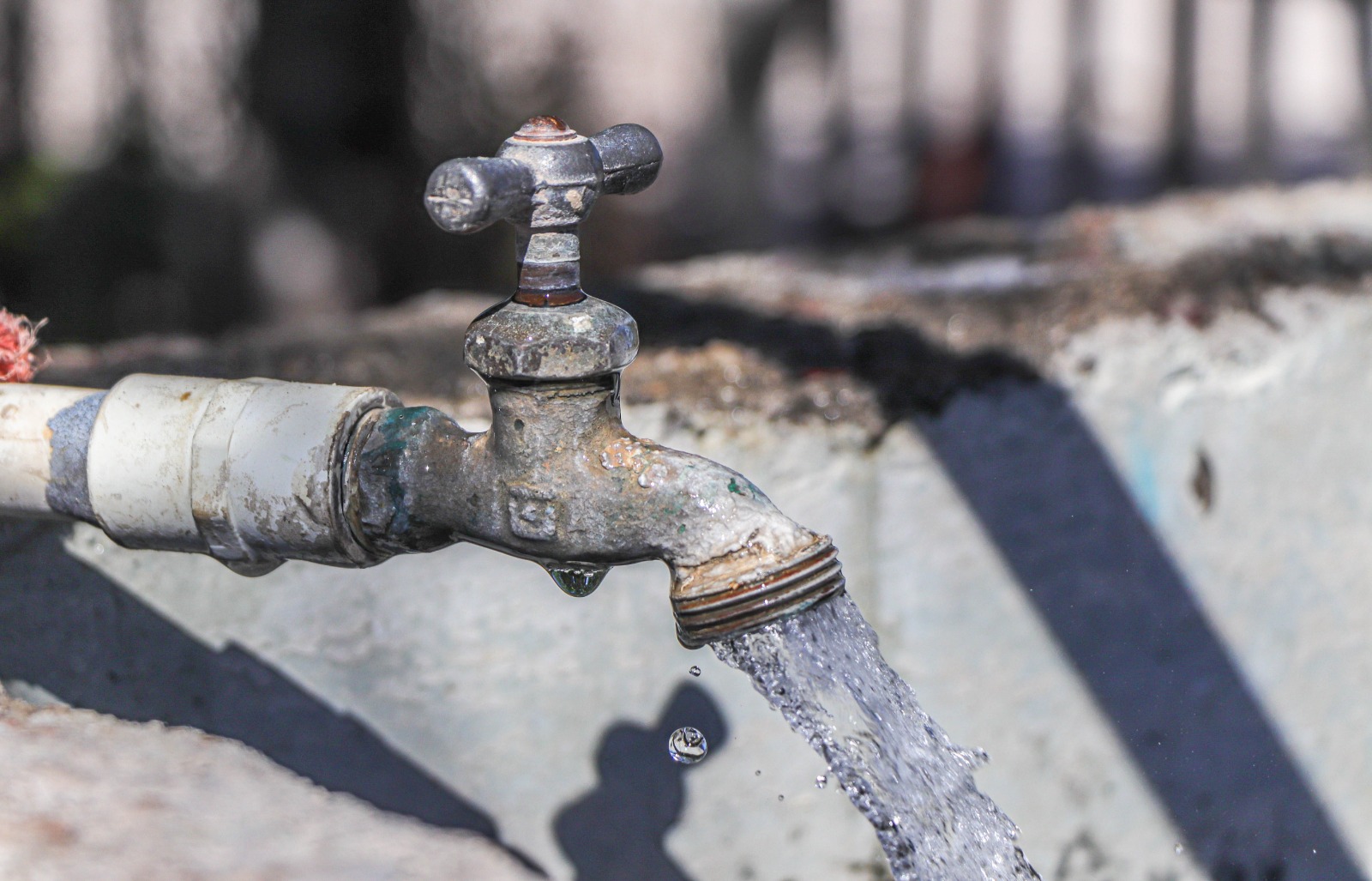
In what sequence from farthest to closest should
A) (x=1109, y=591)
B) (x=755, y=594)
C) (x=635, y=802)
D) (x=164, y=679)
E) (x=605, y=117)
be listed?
(x=605, y=117) → (x=1109, y=591) → (x=635, y=802) → (x=164, y=679) → (x=755, y=594)

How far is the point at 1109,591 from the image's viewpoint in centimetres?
185

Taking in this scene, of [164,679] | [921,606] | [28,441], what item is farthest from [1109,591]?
[28,441]

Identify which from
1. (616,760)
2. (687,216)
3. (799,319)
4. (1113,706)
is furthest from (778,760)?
(687,216)

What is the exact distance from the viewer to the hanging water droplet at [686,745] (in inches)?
66.4

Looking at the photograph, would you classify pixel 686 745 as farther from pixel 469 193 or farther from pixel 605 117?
pixel 605 117

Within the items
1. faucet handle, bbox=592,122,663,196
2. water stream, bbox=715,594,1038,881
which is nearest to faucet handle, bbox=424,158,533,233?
faucet handle, bbox=592,122,663,196

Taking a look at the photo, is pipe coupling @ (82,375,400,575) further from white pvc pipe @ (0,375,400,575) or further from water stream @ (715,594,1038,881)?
water stream @ (715,594,1038,881)

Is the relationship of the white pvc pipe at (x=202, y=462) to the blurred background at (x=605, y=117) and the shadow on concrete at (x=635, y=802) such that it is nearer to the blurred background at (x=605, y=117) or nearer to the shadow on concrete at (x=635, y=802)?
the shadow on concrete at (x=635, y=802)

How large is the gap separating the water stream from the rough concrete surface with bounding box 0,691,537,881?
0.86ft

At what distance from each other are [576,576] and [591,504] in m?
0.10

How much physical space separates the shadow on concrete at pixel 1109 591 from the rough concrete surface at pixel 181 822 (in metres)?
0.94

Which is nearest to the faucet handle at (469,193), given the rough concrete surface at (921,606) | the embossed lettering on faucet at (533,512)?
the embossed lettering on faucet at (533,512)

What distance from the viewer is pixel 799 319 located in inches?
83.3

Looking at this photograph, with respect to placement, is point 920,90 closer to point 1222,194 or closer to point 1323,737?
point 1222,194
